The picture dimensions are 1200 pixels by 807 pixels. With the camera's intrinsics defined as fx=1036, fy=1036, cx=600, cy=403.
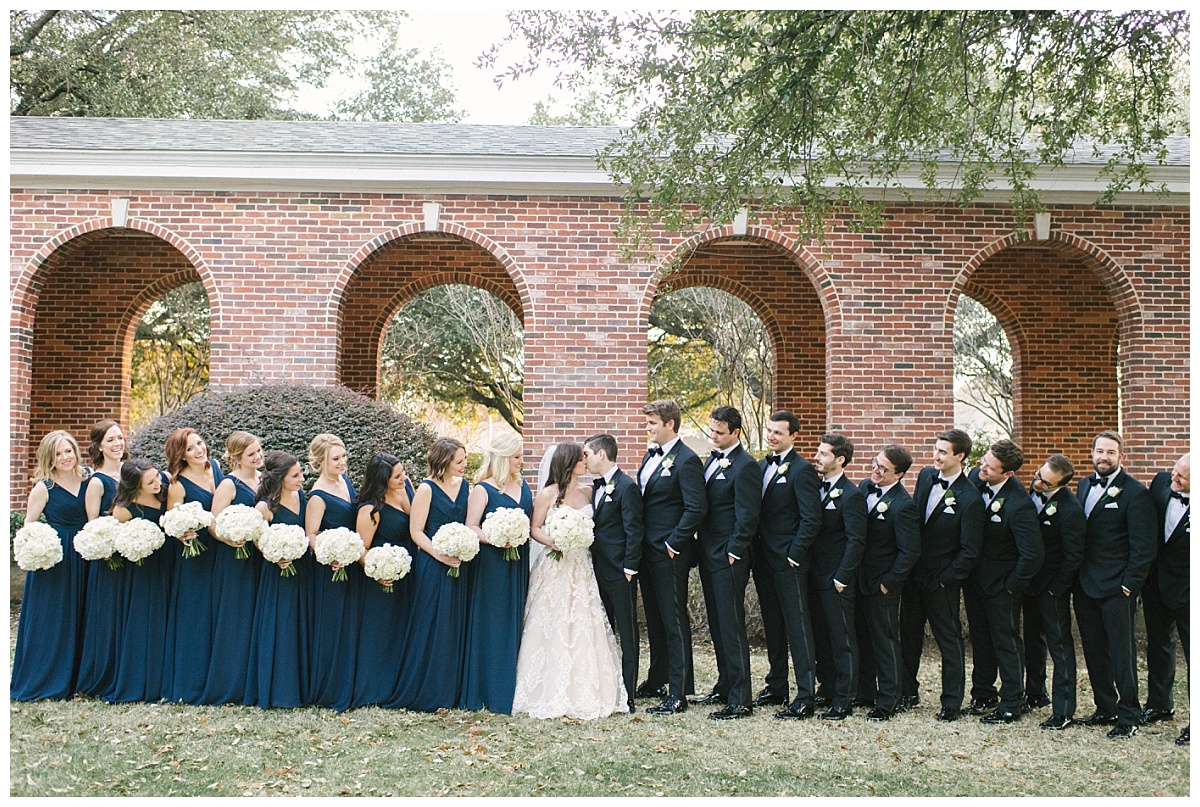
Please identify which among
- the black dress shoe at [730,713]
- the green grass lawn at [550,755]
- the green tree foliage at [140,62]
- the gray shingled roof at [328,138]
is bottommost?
the green grass lawn at [550,755]

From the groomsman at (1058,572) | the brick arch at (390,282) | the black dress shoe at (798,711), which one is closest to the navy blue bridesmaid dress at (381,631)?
the black dress shoe at (798,711)

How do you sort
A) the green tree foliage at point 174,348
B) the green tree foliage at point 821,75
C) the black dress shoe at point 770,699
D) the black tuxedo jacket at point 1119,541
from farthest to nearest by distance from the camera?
the green tree foliage at point 174,348 → the green tree foliage at point 821,75 → the black dress shoe at point 770,699 → the black tuxedo jacket at point 1119,541

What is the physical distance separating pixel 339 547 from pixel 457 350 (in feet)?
51.5

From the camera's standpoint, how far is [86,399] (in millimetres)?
14094

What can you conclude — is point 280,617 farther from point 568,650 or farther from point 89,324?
point 89,324

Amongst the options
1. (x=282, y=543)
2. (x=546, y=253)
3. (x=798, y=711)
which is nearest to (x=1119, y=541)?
(x=798, y=711)

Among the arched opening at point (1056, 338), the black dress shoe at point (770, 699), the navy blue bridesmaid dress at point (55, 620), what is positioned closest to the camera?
the navy blue bridesmaid dress at point (55, 620)

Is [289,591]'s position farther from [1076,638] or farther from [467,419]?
[467,419]

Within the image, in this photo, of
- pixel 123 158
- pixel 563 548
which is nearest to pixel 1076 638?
pixel 563 548

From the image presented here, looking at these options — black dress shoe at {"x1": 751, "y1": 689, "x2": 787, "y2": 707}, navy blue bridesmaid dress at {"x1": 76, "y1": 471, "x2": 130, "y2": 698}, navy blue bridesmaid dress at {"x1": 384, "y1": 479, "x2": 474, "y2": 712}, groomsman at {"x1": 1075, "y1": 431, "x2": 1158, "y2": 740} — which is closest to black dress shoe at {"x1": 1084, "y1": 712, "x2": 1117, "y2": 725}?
groomsman at {"x1": 1075, "y1": 431, "x2": 1158, "y2": 740}

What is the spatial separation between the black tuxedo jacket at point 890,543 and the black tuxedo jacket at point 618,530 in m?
1.40

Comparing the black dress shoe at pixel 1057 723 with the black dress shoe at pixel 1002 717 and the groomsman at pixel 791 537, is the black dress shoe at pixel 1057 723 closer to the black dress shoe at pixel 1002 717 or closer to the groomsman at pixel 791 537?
the black dress shoe at pixel 1002 717

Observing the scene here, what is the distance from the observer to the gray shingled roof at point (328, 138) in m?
11.4

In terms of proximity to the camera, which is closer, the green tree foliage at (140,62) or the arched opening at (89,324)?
the arched opening at (89,324)
